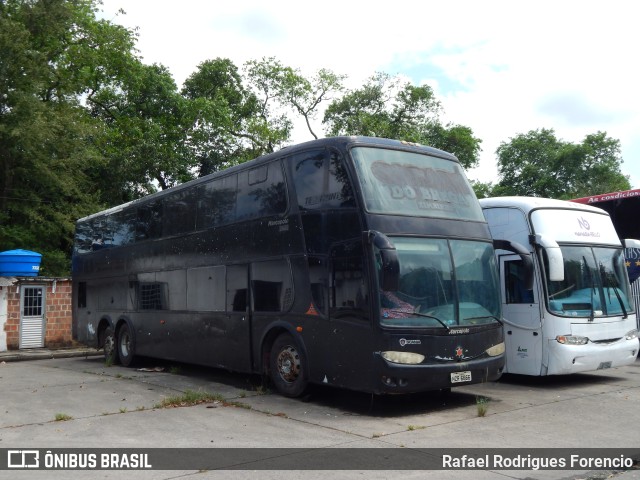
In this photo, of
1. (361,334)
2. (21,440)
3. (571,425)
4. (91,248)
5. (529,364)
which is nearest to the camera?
(21,440)

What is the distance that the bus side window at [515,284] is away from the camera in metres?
11.5

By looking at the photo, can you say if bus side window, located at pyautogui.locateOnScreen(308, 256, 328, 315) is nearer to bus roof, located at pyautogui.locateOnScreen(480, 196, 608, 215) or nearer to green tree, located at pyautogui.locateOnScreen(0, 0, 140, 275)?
bus roof, located at pyautogui.locateOnScreen(480, 196, 608, 215)

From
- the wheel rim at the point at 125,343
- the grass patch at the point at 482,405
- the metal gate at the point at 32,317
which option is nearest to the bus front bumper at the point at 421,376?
the grass patch at the point at 482,405

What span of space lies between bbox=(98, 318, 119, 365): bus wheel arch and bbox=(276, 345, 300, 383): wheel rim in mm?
7404

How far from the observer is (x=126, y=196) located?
30922 mm

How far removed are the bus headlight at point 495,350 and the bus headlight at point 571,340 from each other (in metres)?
1.64

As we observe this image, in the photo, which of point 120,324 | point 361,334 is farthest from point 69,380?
point 361,334

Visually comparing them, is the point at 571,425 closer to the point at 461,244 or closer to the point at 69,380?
the point at 461,244

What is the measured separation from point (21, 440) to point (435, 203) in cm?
630

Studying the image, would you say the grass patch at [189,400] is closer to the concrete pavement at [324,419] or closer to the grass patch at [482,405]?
the concrete pavement at [324,419]

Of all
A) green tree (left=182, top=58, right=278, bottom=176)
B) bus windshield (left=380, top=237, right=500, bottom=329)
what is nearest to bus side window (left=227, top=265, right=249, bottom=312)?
bus windshield (left=380, top=237, right=500, bottom=329)

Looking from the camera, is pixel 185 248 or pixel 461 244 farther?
pixel 185 248

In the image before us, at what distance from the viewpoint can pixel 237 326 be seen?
11.7 meters

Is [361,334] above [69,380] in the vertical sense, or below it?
above
